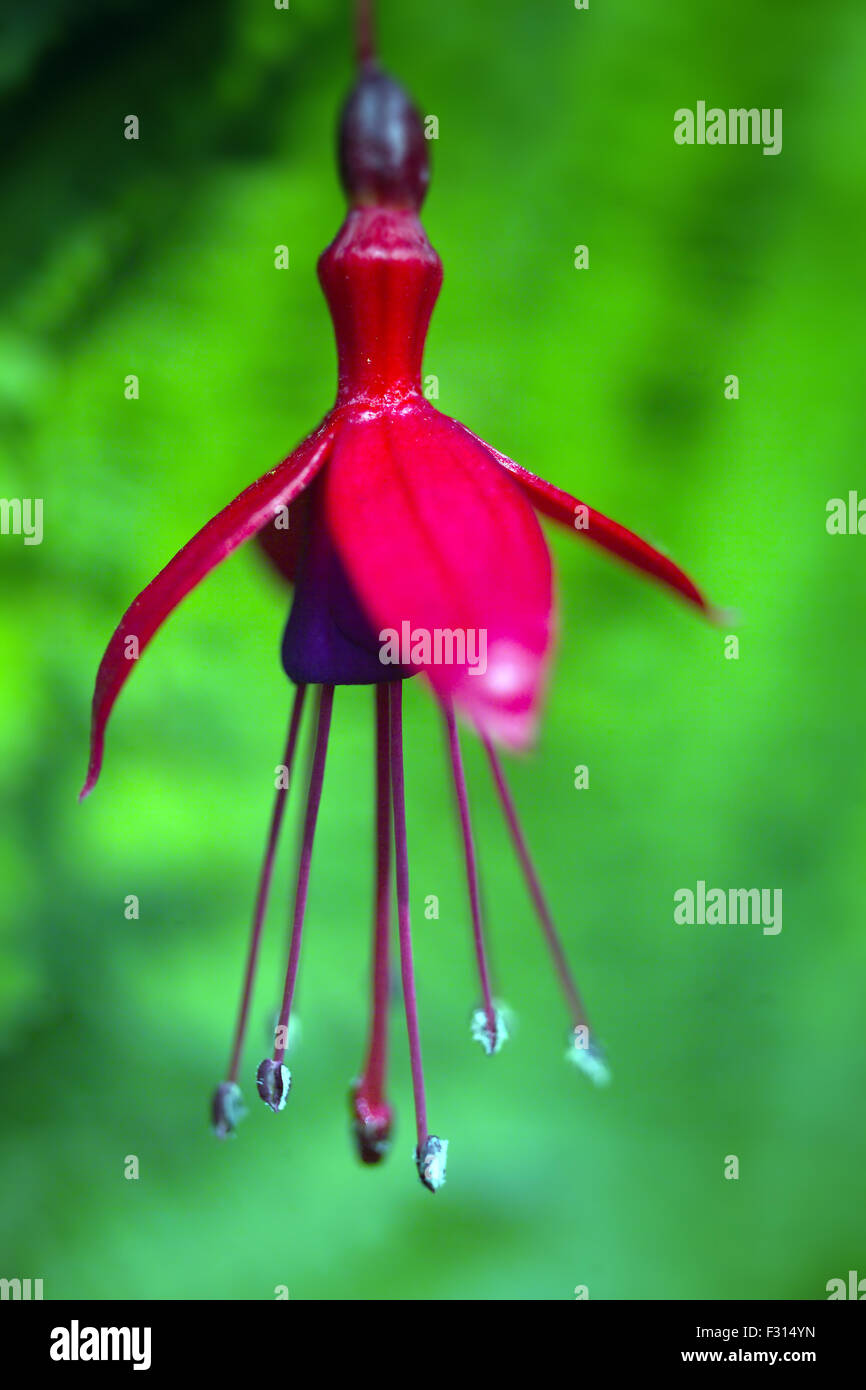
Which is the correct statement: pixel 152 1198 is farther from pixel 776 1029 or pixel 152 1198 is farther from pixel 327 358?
pixel 327 358

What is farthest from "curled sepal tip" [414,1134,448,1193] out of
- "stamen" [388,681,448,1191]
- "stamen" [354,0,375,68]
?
"stamen" [354,0,375,68]

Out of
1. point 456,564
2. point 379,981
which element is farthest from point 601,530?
point 379,981

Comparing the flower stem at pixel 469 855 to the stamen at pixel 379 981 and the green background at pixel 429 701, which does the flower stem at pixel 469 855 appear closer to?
the stamen at pixel 379 981

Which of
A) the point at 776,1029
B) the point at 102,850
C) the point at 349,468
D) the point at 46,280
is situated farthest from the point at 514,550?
the point at 776,1029

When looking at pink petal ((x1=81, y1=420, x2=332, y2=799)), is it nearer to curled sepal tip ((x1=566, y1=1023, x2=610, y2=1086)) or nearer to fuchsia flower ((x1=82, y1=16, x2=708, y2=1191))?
fuchsia flower ((x1=82, y1=16, x2=708, y2=1191))

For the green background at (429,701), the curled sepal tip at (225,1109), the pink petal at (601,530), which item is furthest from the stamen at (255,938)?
the green background at (429,701)

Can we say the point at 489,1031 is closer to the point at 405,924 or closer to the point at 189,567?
the point at 405,924
